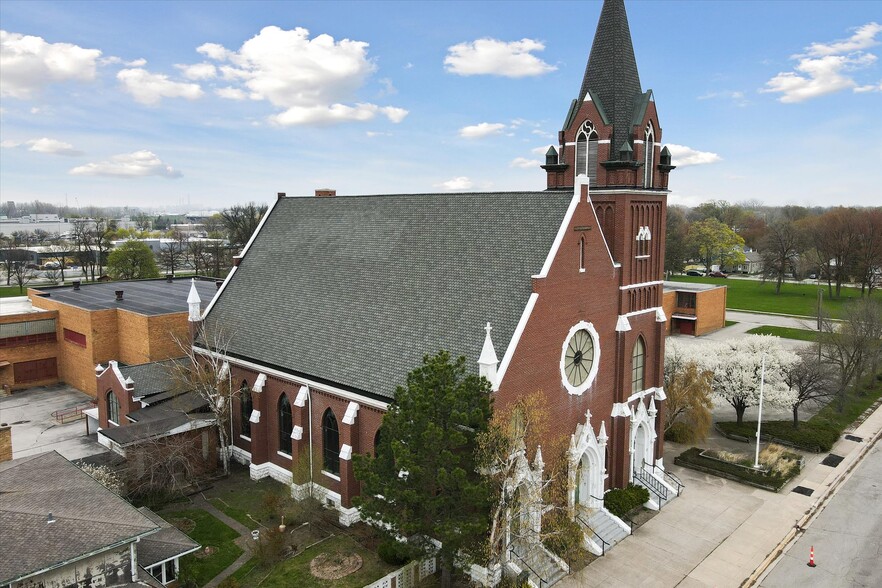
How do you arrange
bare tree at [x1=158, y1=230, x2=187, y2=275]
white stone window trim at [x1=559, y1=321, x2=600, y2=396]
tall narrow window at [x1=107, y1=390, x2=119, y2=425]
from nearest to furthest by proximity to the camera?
white stone window trim at [x1=559, y1=321, x2=600, y2=396] < tall narrow window at [x1=107, y1=390, x2=119, y2=425] < bare tree at [x1=158, y1=230, x2=187, y2=275]

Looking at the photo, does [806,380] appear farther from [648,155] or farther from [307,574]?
[307,574]

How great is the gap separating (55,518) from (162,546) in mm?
3421

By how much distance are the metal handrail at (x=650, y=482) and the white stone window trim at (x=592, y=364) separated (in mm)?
6718

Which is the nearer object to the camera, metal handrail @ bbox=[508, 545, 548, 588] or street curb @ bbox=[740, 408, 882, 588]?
metal handrail @ bbox=[508, 545, 548, 588]

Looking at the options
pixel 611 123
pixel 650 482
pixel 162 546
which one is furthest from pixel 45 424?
pixel 611 123

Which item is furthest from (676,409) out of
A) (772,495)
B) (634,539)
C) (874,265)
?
(874,265)

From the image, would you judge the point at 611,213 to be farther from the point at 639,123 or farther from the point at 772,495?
the point at 772,495

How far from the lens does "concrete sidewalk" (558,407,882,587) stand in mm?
22875

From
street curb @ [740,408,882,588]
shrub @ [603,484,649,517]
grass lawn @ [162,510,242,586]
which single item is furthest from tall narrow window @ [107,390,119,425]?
street curb @ [740,408,882,588]

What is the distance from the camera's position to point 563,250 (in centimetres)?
2373

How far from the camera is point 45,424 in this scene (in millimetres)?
38375

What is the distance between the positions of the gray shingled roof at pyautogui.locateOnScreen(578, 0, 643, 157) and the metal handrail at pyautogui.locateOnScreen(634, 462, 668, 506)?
607 inches

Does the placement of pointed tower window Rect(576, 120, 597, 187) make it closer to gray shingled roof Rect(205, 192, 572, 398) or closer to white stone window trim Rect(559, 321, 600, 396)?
gray shingled roof Rect(205, 192, 572, 398)

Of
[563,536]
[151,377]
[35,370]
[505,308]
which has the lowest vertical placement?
[563,536]
